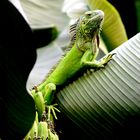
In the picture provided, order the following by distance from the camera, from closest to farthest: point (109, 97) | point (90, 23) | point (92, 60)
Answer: point (109, 97), point (92, 60), point (90, 23)

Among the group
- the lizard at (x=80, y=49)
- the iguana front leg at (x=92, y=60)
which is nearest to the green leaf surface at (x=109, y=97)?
the iguana front leg at (x=92, y=60)

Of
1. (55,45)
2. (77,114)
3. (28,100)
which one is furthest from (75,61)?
(28,100)

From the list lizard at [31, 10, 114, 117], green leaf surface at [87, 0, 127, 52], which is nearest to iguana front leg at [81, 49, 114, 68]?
lizard at [31, 10, 114, 117]

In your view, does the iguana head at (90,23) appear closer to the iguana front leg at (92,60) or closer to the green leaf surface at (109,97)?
the iguana front leg at (92,60)

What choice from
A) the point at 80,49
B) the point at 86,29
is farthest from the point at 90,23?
the point at 80,49

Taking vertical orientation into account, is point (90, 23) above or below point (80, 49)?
above

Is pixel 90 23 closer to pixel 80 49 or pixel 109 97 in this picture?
pixel 80 49
